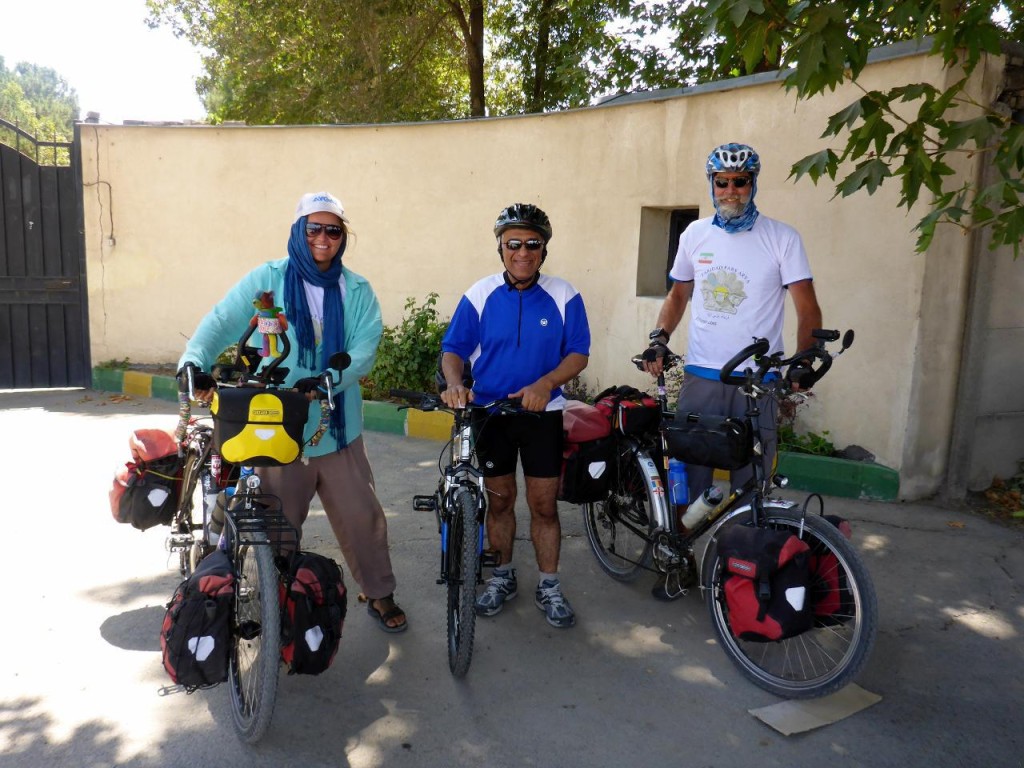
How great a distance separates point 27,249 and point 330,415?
24.4 ft

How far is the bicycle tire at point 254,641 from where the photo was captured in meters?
2.79

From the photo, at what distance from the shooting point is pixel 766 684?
329 centimetres

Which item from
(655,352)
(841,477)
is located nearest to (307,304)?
(655,352)

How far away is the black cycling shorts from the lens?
3.84 metres

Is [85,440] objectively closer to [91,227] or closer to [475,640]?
[91,227]

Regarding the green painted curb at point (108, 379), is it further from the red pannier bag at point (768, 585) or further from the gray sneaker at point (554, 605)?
the red pannier bag at point (768, 585)

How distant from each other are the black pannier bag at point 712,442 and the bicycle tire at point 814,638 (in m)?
0.28

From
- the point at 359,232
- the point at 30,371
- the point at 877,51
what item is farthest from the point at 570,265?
the point at 30,371

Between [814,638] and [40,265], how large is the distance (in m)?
8.83

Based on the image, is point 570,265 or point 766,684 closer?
point 766,684

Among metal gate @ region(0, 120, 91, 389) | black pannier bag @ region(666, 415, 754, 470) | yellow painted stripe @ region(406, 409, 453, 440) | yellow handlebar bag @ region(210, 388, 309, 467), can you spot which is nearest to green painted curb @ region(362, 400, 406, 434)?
yellow painted stripe @ region(406, 409, 453, 440)

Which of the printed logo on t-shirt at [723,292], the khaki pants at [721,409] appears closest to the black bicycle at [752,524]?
Result: the khaki pants at [721,409]

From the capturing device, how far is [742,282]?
3791 millimetres

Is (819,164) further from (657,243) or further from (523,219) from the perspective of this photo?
(657,243)
